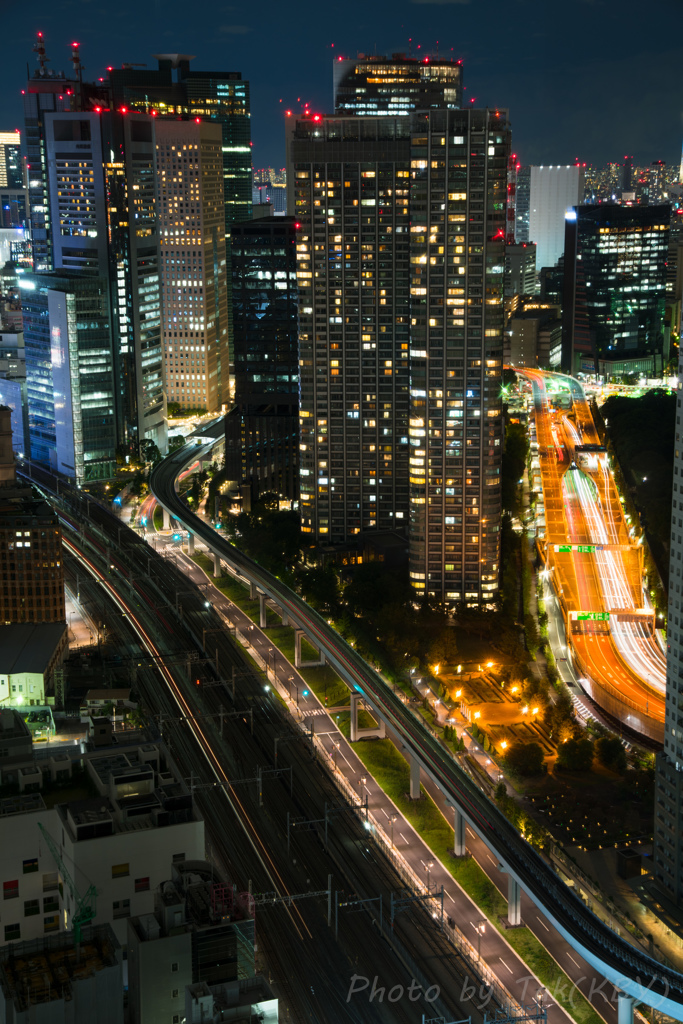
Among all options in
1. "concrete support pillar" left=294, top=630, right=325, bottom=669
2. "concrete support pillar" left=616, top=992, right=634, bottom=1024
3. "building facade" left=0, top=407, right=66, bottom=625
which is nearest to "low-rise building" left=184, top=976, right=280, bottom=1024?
"concrete support pillar" left=616, top=992, right=634, bottom=1024

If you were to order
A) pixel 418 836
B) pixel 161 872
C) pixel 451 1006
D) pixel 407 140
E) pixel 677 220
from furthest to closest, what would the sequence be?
1. pixel 677 220
2. pixel 407 140
3. pixel 418 836
4. pixel 451 1006
5. pixel 161 872

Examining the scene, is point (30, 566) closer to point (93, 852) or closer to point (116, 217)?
point (93, 852)

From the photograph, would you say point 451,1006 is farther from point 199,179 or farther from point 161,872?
point 199,179

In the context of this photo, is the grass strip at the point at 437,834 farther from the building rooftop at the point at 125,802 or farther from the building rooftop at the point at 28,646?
the building rooftop at the point at 125,802

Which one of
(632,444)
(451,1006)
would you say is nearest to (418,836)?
(451,1006)

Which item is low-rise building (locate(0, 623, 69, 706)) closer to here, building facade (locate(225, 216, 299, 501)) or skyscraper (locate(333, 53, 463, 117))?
building facade (locate(225, 216, 299, 501))

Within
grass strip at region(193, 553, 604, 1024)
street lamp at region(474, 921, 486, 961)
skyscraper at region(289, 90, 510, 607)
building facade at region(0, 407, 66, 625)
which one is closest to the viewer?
grass strip at region(193, 553, 604, 1024)
